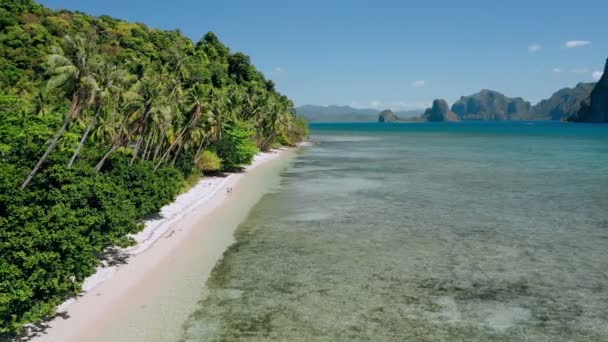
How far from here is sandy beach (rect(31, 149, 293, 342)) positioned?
741 inches

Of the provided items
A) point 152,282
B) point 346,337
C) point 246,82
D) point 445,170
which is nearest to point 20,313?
point 152,282

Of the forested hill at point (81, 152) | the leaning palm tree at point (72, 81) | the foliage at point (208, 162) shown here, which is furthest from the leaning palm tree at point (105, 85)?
the foliage at point (208, 162)

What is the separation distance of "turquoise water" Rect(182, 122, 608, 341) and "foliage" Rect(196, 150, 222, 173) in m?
14.3

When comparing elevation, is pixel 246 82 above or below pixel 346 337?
above

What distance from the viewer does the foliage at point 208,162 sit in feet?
205

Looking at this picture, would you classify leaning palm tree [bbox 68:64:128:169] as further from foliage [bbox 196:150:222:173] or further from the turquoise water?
foliage [bbox 196:150:222:173]

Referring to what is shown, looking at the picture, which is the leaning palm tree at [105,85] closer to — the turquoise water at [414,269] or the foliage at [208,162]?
the turquoise water at [414,269]

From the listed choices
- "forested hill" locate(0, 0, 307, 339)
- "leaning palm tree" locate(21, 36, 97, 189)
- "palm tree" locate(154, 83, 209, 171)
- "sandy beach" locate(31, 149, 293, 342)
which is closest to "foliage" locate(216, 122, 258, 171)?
"forested hill" locate(0, 0, 307, 339)

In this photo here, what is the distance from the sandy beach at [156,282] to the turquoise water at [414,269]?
1.11 meters

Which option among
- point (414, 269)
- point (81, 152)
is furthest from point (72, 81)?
point (414, 269)

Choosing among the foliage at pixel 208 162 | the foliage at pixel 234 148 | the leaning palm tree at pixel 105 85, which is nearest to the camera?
the leaning palm tree at pixel 105 85

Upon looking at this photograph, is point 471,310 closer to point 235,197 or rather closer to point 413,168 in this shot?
point 235,197

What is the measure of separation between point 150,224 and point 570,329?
2693cm

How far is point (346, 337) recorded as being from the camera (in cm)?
1838
